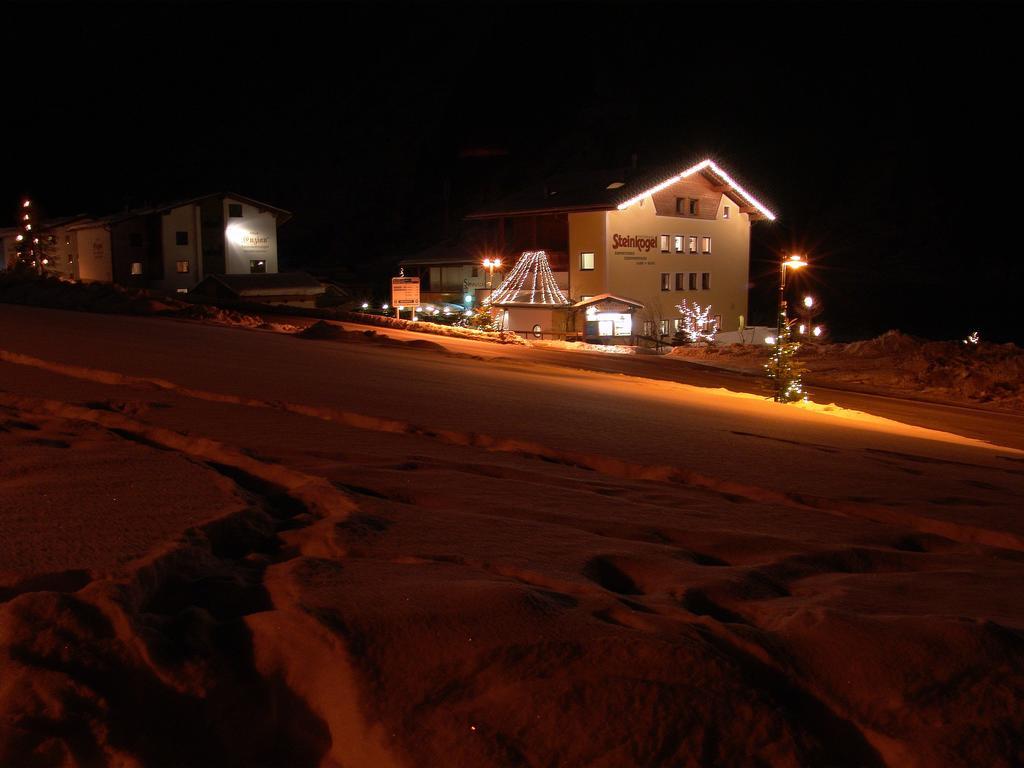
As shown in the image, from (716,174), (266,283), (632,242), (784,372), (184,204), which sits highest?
(716,174)


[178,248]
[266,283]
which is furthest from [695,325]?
[178,248]

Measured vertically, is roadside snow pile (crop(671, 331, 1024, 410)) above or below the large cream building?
below

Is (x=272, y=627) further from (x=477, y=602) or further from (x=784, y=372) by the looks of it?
(x=784, y=372)

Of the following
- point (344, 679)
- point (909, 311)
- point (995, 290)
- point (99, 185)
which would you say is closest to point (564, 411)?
point (344, 679)

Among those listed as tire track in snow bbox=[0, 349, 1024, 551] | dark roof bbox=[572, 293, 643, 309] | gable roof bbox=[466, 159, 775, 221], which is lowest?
tire track in snow bbox=[0, 349, 1024, 551]

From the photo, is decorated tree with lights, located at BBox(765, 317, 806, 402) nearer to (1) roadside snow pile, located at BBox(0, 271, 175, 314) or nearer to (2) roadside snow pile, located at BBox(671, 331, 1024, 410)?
(2) roadside snow pile, located at BBox(671, 331, 1024, 410)

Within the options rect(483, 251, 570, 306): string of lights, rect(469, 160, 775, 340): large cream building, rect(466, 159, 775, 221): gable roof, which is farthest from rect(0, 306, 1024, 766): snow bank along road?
rect(466, 159, 775, 221): gable roof

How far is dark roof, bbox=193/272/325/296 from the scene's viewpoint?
4500 centimetres

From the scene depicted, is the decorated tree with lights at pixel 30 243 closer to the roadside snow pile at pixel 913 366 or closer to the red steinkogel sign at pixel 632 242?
the red steinkogel sign at pixel 632 242

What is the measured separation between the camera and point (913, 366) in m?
27.3

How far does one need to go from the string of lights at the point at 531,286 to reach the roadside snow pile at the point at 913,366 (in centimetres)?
743

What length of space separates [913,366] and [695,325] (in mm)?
16495

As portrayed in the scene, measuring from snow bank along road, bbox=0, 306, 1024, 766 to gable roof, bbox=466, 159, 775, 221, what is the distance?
34541 millimetres

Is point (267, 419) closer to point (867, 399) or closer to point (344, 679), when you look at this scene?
point (344, 679)
